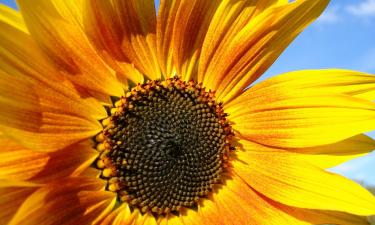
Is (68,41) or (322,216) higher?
(68,41)

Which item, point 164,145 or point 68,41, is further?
point 164,145

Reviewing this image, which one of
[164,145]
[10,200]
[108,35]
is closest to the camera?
[10,200]

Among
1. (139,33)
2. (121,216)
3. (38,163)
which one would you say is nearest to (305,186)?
(121,216)

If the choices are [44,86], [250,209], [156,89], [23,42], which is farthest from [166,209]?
[23,42]

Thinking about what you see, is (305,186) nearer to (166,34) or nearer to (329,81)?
(329,81)

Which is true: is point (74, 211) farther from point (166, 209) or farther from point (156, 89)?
point (156, 89)

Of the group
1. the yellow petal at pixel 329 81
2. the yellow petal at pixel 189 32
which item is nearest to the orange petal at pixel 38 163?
the yellow petal at pixel 189 32

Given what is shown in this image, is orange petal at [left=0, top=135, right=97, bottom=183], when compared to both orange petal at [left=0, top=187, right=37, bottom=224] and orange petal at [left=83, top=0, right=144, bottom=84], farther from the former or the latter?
orange petal at [left=83, top=0, right=144, bottom=84]
